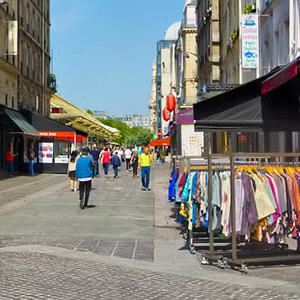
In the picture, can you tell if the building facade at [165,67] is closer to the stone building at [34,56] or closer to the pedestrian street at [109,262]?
the stone building at [34,56]

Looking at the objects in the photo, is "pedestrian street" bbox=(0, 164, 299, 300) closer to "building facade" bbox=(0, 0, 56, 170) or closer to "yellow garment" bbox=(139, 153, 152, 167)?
"yellow garment" bbox=(139, 153, 152, 167)

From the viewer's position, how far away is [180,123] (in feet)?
52.7

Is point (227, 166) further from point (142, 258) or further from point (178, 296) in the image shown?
point (178, 296)

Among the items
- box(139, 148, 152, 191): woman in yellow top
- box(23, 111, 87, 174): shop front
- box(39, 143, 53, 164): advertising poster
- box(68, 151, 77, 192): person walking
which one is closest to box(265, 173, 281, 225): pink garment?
box(68, 151, 77, 192): person walking

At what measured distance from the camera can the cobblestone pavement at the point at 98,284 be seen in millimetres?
5359

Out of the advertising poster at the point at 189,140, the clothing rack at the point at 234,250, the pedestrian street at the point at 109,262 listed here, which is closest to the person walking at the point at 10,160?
the advertising poster at the point at 189,140

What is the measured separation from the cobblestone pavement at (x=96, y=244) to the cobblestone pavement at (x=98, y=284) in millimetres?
991

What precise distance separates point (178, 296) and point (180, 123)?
11.0 meters

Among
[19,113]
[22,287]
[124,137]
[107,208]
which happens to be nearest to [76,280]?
[22,287]

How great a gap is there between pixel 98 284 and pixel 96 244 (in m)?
2.69

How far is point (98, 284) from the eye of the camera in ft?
19.0

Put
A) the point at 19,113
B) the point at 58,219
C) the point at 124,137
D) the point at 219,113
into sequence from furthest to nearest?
the point at 124,137
the point at 19,113
the point at 58,219
the point at 219,113

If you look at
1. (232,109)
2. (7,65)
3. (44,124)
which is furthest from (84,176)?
(44,124)

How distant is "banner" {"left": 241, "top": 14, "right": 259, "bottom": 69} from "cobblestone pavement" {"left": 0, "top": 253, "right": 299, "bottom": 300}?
11.6 m
